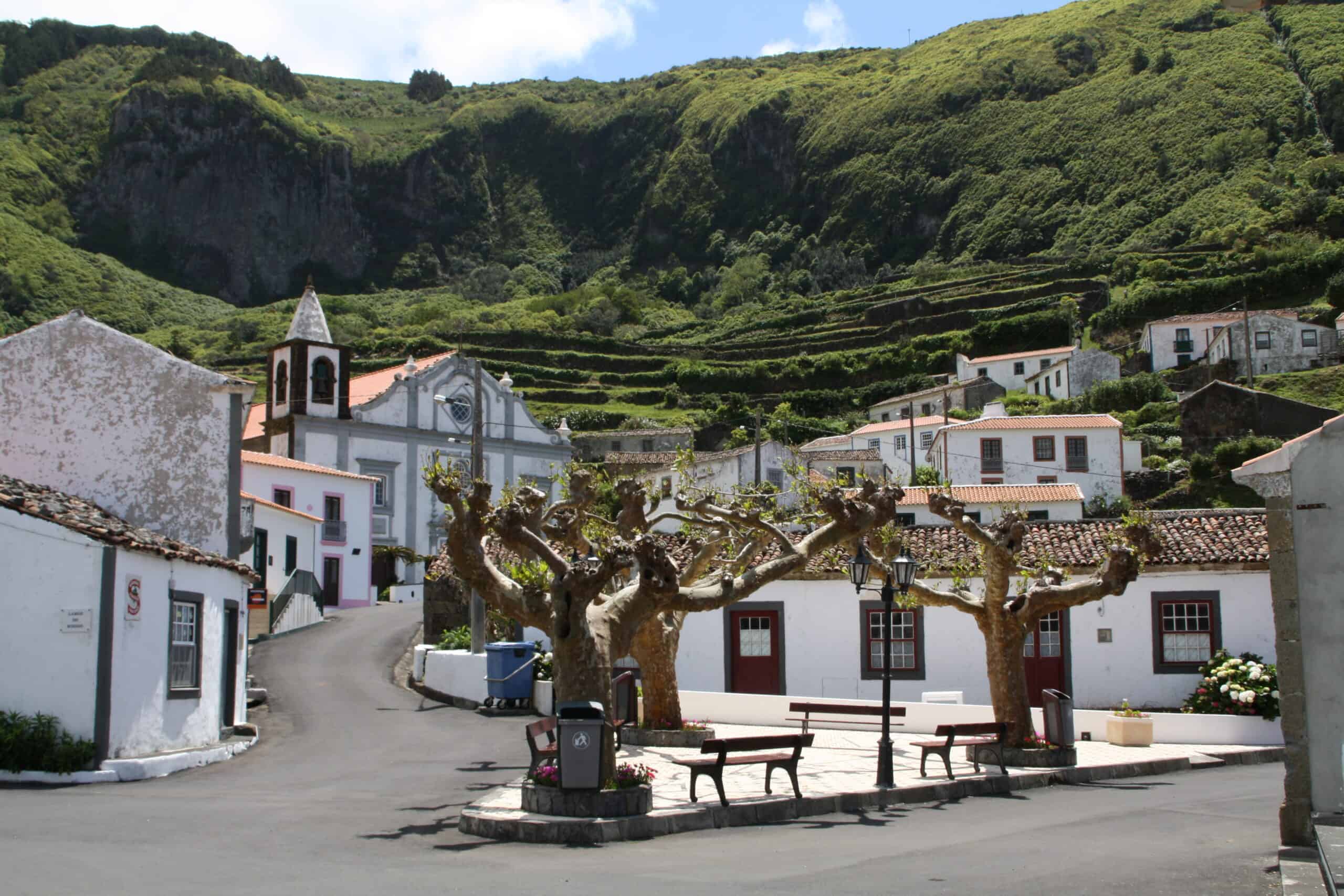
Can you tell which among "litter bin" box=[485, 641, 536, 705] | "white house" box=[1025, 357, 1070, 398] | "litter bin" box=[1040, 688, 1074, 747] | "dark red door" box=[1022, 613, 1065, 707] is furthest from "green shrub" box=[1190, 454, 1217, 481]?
"litter bin" box=[1040, 688, 1074, 747]

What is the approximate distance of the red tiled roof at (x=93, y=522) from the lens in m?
15.9

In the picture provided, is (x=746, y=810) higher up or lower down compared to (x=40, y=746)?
lower down

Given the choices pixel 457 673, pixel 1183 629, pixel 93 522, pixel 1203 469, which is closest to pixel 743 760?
pixel 93 522

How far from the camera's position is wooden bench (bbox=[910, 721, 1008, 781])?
15672 mm

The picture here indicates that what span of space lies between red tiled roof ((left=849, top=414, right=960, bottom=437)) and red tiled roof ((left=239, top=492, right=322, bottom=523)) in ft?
108

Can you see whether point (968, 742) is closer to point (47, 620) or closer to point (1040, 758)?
point (1040, 758)

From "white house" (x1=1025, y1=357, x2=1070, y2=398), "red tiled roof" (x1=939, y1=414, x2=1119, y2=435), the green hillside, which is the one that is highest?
the green hillside

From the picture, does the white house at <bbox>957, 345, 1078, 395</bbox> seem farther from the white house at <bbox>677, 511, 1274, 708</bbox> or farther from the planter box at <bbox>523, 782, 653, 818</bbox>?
the planter box at <bbox>523, 782, 653, 818</bbox>

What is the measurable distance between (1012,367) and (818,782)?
7078 centimetres

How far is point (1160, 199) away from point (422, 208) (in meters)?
111

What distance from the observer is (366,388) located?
60.5 m

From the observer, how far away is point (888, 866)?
1011 centimetres

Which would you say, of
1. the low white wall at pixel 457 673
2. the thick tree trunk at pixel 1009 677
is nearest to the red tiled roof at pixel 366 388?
the low white wall at pixel 457 673

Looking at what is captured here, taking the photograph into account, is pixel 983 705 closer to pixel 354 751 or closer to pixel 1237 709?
pixel 1237 709
